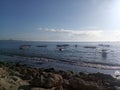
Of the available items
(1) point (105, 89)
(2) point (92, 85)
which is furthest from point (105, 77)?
(2) point (92, 85)

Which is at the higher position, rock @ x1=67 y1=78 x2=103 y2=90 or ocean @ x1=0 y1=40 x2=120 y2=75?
rock @ x1=67 y1=78 x2=103 y2=90

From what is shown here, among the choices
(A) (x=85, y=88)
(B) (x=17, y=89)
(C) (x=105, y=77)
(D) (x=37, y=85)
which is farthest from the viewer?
(C) (x=105, y=77)

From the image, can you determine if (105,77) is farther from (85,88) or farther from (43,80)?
(43,80)

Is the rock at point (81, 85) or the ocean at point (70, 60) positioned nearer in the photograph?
the rock at point (81, 85)

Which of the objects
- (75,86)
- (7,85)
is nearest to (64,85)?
(75,86)

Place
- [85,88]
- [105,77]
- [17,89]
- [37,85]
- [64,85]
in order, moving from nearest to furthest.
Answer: [17,89] → [37,85] → [85,88] → [64,85] → [105,77]

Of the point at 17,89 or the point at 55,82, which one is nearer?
the point at 17,89

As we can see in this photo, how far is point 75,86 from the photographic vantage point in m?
11.0

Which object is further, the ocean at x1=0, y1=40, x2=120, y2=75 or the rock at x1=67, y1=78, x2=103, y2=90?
the ocean at x1=0, y1=40, x2=120, y2=75

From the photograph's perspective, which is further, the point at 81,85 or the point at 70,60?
the point at 70,60

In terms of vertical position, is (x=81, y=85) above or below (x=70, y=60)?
above

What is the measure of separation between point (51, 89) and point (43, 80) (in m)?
0.61

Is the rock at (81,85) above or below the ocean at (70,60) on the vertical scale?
above

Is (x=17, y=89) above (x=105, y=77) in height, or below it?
above
